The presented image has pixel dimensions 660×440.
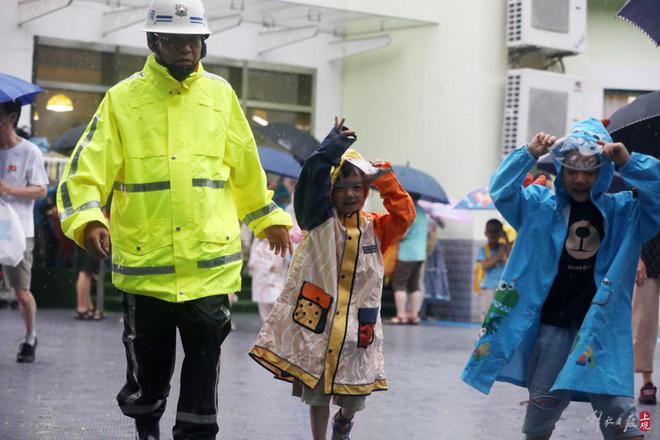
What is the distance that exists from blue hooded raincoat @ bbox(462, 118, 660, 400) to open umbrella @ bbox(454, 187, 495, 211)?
38.1 ft

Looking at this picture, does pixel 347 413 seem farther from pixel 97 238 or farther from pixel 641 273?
pixel 641 273

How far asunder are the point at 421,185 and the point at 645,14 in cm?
1006

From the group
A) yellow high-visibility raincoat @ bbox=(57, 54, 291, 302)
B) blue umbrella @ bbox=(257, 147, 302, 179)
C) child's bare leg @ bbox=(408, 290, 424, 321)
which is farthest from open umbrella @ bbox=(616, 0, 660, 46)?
child's bare leg @ bbox=(408, 290, 424, 321)

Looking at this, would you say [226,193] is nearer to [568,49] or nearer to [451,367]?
[451,367]

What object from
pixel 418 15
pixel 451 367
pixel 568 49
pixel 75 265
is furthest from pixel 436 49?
pixel 451 367

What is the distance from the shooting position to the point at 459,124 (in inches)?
777

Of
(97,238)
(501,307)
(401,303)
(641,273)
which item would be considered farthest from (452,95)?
(97,238)

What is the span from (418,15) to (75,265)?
631 cm

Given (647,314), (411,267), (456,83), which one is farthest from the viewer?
(456,83)

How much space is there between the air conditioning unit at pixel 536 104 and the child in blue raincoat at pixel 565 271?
1356 cm

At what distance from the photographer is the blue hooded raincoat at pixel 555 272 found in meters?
5.71

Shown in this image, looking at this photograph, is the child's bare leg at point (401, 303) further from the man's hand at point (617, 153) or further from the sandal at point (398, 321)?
the man's hand at point (617, 153)

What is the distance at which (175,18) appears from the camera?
18.8ft

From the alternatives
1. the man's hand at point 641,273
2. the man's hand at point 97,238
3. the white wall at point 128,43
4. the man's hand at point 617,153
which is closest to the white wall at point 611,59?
the white wall at point 128,43
